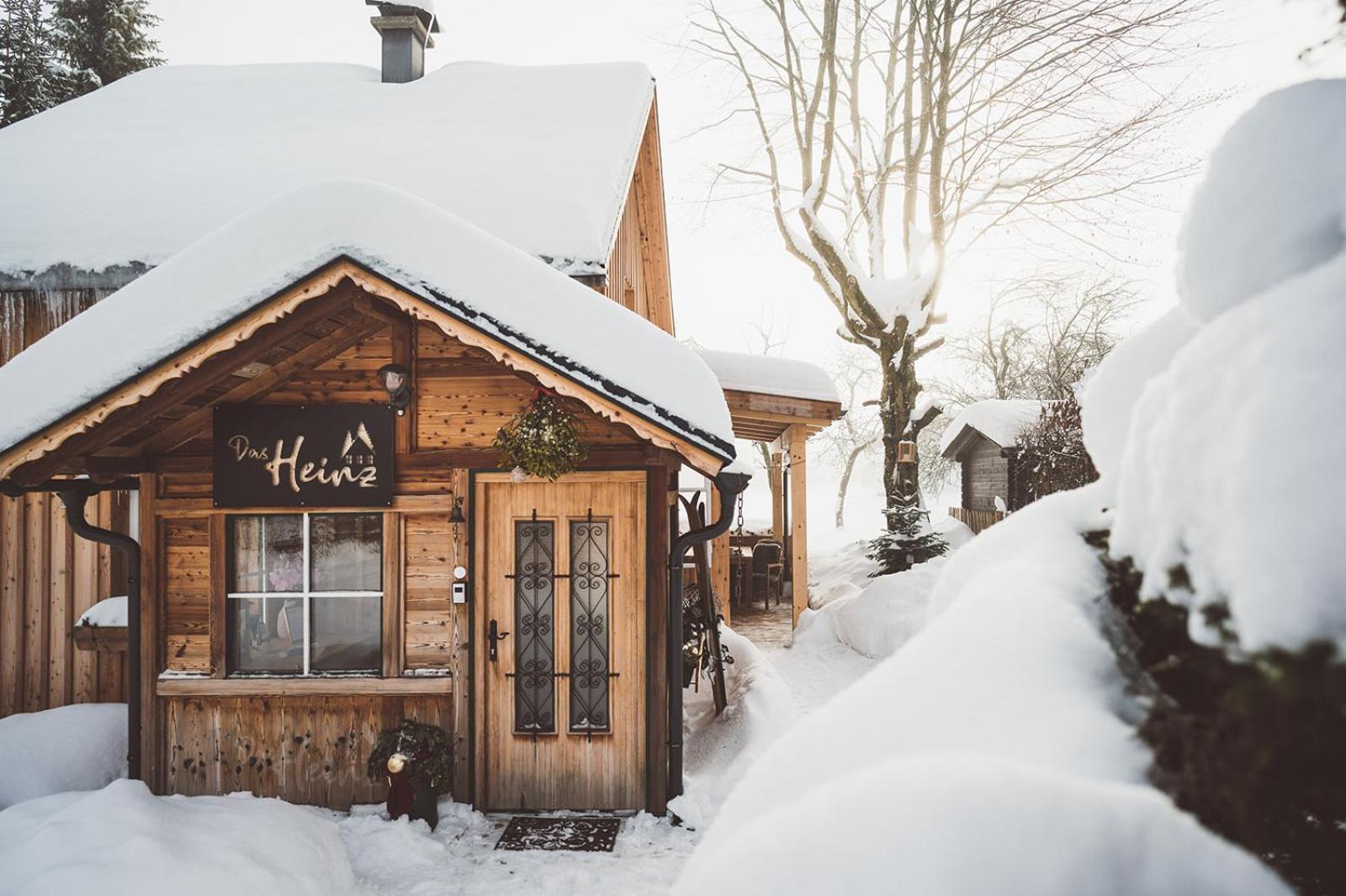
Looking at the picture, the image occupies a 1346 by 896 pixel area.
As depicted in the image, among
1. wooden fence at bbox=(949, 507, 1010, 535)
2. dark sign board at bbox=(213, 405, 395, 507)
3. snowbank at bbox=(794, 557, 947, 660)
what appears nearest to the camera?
dark sign board at bbox=(213, 405, 395, 507)

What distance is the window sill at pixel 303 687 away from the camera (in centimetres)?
539

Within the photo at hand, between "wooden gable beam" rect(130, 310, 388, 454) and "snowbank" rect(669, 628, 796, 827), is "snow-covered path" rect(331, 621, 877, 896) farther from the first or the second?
"wooden gable beam" rect(130, 310, 388, 454)

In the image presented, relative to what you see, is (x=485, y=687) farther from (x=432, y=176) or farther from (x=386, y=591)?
(x=432, y=176)

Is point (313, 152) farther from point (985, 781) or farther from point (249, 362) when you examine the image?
point (985, 781)

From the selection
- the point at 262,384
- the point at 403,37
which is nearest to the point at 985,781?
the point at 262,384

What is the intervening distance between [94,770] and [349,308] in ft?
14.4

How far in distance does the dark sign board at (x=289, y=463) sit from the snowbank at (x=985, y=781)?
4804mm

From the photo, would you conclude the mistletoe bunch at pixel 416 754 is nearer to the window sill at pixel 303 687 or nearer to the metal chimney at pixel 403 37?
the window sill at pixel 303 687

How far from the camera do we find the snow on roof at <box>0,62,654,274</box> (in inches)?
283

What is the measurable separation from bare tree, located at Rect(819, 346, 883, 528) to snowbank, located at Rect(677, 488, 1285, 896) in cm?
3384

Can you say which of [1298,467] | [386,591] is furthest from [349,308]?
[1298,467]

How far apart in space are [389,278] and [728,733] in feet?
15.5

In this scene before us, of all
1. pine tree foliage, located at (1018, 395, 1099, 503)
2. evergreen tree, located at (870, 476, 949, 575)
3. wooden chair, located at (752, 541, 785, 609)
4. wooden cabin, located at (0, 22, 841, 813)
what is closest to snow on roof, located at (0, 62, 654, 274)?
wooden cabin, located at (0, 22, 841, 813)

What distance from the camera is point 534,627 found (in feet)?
18.1
